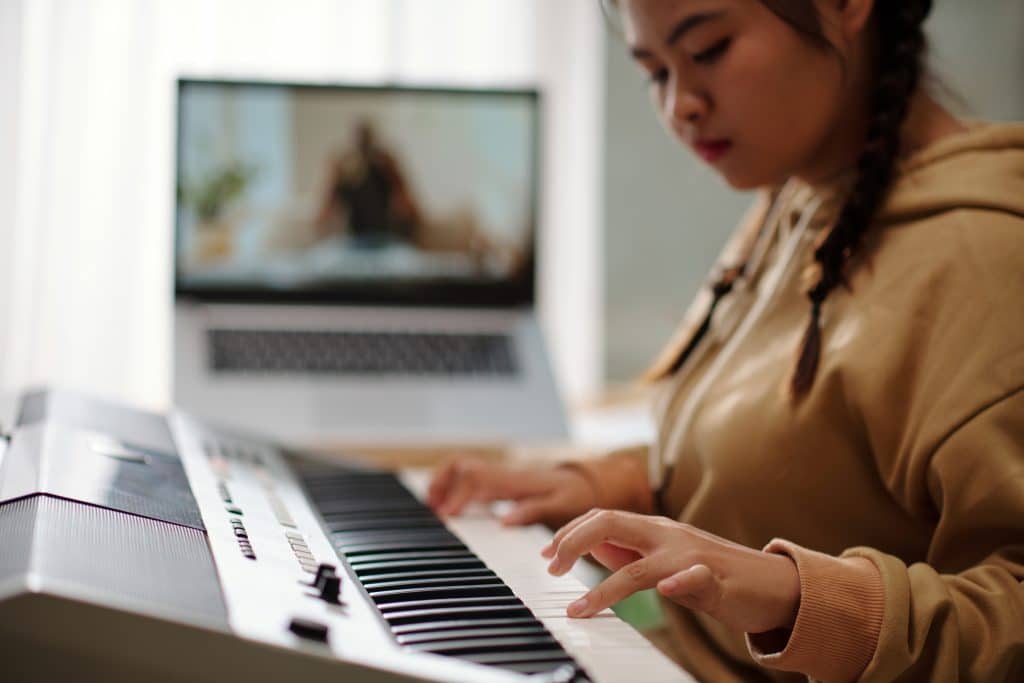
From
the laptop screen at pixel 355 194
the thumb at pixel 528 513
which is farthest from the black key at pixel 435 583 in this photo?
the laptop screen at pixel 355 194

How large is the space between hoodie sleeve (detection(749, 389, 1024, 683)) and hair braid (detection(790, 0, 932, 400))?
0.16 m

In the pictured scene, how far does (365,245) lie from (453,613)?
1120mm

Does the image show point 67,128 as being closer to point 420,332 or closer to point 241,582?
point 420,332

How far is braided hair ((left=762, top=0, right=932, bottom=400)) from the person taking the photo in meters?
0.84

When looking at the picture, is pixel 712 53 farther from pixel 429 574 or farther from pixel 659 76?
pixel 429 574

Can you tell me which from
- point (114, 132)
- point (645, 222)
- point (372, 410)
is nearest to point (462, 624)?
point (372, 410)

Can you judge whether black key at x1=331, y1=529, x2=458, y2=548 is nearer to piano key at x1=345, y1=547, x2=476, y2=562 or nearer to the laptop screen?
piano key at x1=345, y1=547, x2=476, y2=562

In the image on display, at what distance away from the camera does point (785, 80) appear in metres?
0.86

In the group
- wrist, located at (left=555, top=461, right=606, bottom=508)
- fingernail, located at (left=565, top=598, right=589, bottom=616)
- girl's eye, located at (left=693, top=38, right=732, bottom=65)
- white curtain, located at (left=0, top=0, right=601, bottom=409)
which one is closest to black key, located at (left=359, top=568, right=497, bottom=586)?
fingernail, located at (left=565, top=598, right=589, bottom=616)

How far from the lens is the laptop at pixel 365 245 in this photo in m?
1.58

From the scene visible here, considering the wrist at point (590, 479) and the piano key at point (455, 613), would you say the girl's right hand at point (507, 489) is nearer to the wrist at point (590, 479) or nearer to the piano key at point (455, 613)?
the wrist at point (590, 479)

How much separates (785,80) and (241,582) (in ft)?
1.85

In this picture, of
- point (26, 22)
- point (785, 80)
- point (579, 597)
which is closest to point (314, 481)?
point (579, 597)

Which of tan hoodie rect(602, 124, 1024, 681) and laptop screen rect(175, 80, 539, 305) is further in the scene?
laptop screen rect(175, 80, 539, 305)
